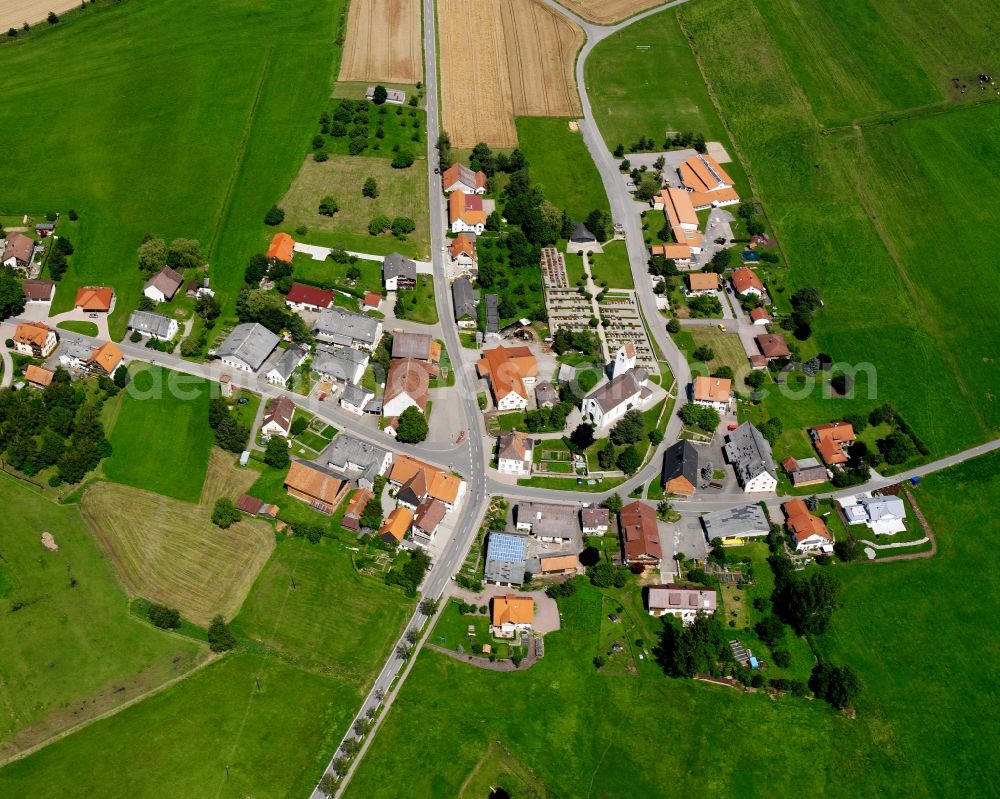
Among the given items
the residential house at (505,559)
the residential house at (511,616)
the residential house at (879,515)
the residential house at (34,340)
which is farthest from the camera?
the residential house at (34,340)

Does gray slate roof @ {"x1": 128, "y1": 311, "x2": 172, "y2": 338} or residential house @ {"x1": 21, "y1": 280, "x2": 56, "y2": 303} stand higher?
residential house @ {"x1": 21, "y1": 280, "x2": 56, "y2": 303}

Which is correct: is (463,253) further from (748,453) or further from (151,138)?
(151,138)

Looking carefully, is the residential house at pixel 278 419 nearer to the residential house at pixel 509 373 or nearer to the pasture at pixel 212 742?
the residential house at pixel 509 373

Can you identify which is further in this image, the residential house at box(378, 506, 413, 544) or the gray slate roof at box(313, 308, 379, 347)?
the gray slate roof at box(313, 308, 379, 347)

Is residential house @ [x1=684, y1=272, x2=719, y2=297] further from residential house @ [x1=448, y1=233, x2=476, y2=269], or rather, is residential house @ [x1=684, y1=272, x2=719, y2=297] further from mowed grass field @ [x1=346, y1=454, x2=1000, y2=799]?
mowed grass field @ [x1=346, y1=454, x2=1000, y2=799]

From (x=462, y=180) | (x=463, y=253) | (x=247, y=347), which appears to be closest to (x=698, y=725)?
(x=247, y=347)

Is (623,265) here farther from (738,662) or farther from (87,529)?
(87,529)

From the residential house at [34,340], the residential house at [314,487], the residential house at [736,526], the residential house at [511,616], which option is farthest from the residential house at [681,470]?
the residential house at [34,340]

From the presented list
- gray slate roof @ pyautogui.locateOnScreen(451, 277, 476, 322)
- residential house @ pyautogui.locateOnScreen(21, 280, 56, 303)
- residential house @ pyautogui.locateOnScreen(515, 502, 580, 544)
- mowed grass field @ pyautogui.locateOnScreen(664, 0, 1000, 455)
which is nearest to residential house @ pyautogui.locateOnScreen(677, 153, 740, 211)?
mowed grass field @ pyautogui.locateOnScreen(664, 0, 1000, 455)
